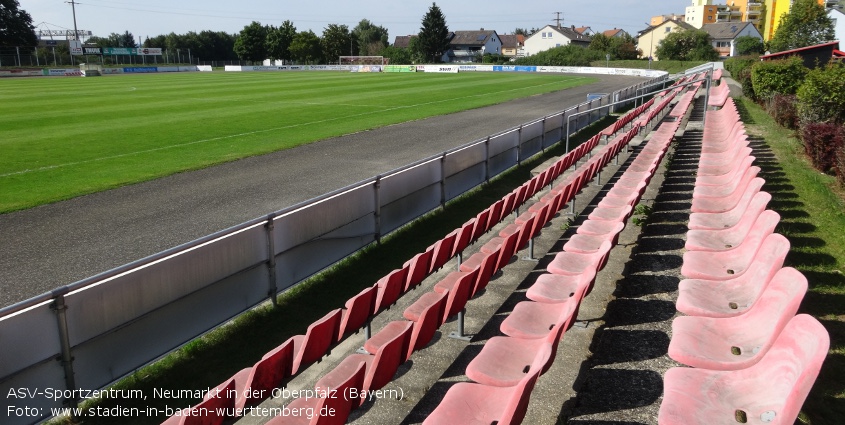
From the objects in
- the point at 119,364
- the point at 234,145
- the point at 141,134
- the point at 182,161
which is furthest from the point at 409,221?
the point at 141,134

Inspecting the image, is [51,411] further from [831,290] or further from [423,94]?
[423,94]

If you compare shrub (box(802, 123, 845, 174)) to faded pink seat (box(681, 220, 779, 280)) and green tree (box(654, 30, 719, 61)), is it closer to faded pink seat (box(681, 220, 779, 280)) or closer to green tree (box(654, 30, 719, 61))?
faded pink seat (box(681, 220, 779, 280))

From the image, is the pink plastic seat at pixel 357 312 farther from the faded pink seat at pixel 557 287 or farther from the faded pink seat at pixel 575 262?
the faded pink seat at pixel 575 262

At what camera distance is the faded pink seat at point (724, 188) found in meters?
6.99

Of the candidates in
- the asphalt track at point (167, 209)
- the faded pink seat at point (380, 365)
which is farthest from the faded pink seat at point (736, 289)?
the asphalt track at point (167, 209)

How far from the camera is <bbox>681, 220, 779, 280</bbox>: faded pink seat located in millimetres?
4949

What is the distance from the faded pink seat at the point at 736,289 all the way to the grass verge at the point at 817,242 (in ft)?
2.24

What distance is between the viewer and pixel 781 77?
68.9 ft

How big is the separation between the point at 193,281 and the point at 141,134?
48.2 feet

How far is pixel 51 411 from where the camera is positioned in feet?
13.7

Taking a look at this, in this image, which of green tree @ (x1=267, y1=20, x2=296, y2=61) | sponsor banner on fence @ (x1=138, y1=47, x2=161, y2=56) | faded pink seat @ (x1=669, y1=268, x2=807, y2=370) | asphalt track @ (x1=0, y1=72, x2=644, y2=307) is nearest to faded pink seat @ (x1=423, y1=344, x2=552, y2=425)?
faded pink seat @ (x1=669, y1=268, x2=807, y2=370)

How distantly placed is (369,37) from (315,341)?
130432mm

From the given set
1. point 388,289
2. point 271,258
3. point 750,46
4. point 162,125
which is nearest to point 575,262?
point 388,289

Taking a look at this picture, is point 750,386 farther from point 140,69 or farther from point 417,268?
point 140,69
